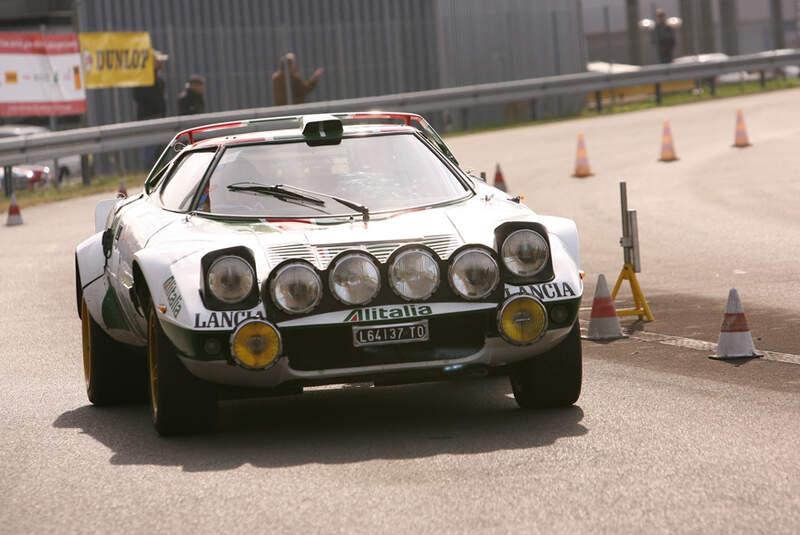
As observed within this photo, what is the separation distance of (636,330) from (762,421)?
11.0 ft

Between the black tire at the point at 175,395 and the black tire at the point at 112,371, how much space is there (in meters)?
1.14

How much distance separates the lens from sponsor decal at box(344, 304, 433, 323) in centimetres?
652

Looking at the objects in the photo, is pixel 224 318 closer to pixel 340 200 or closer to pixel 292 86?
pixel 340 200

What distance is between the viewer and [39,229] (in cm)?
1950

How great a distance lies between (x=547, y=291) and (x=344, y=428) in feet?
3.80

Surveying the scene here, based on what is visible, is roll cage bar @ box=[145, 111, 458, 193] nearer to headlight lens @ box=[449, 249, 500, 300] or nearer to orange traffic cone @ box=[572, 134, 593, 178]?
headlight lens @ box=[449, 249, 500, 300]

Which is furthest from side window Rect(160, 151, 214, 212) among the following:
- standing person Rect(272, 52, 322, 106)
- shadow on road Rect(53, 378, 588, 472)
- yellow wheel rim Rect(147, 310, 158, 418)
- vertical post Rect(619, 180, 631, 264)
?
standing person Rect(272, 52, 322, 106)

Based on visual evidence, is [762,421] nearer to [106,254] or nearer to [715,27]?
[106,254]

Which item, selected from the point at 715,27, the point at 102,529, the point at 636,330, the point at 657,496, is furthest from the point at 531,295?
the point at 715,27

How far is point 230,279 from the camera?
A: 650 cm

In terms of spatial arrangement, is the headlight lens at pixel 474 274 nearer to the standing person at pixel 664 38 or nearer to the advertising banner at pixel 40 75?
the advertising banner at pixel 40 75

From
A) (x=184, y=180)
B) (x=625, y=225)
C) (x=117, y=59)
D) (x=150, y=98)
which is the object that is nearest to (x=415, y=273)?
(x=184, y=180)

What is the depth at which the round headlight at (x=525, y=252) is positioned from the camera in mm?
6742

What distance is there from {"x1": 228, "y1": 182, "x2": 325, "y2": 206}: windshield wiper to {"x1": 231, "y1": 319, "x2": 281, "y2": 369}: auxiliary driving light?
1.10m
